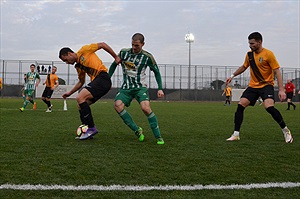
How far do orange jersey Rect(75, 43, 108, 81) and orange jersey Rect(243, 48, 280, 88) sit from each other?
2635mm

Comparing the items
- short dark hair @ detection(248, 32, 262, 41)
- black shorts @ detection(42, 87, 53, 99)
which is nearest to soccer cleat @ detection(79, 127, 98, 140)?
short dark hair @ detection(248, 32, 262, 41)

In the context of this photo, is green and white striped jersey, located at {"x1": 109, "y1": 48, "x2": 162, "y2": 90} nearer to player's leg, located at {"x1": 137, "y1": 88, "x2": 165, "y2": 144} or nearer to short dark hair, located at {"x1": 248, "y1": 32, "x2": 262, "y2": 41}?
player's leg, located at {"x1": 137, "y1": 88, "x2": 165, "y2": 144}

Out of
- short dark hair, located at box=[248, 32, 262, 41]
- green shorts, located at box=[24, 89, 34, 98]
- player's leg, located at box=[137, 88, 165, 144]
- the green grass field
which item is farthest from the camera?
green shorts, located at box=[24, 89, 34, 98]

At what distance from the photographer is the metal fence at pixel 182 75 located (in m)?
50.9

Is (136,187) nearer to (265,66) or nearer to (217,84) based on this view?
(265,66)

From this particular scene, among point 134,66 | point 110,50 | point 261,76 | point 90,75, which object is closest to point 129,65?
point 134,66

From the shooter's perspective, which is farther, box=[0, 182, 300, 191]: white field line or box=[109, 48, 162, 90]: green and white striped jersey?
box=[109, 48, 162, 90]: green and white striped jersey

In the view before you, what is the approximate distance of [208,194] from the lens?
318 cm

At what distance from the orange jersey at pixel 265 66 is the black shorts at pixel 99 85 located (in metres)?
2.50

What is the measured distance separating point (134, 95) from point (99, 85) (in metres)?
0.62

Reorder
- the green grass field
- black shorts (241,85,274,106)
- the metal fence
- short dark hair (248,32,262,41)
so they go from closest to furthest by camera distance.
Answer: the green grass field
short dark hair (248,32,262,41)
black shorts (241,85,274,106)
the metal fence

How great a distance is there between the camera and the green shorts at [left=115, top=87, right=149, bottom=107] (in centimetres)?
639

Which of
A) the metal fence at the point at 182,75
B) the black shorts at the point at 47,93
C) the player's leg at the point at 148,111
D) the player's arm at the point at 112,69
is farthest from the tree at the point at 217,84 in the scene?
the player's leg at the point at 148,111

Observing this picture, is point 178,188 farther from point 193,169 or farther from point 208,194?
point 193,169
